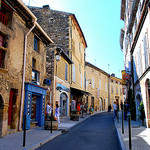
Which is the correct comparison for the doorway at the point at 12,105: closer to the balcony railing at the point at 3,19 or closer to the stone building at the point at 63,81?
the balcony railing at the point at 3,19

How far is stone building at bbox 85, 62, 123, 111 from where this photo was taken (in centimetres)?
3158

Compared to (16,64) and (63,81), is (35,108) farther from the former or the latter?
(63,81)

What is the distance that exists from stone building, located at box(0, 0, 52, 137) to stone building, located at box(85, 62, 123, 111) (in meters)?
16.1

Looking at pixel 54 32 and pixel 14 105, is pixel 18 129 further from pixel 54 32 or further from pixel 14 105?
pixel 54 32

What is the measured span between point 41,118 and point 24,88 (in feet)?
8.63

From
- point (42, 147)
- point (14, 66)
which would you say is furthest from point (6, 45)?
point (42, 147)

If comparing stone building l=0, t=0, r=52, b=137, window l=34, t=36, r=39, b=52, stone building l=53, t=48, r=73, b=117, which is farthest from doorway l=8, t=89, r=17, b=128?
stone building l=53, t=48, r=73, b=117

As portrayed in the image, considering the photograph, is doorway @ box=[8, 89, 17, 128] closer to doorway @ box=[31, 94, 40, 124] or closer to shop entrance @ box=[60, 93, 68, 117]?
doorway @ box=[31, 94, 40, 124]

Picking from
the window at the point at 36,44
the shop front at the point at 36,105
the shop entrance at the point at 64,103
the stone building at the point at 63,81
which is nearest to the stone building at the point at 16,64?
the shop front at the point at 36,105

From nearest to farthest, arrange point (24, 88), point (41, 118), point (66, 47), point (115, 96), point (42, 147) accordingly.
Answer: point (42, 147)
point (24, 88)
point (41, 118)
point (66, 47)
point (115, 96)

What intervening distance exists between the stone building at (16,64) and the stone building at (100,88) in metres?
16.1

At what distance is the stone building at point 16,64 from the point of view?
8405mm

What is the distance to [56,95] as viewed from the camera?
15.9 meters

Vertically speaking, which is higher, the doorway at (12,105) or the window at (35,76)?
the window at (35,76)
